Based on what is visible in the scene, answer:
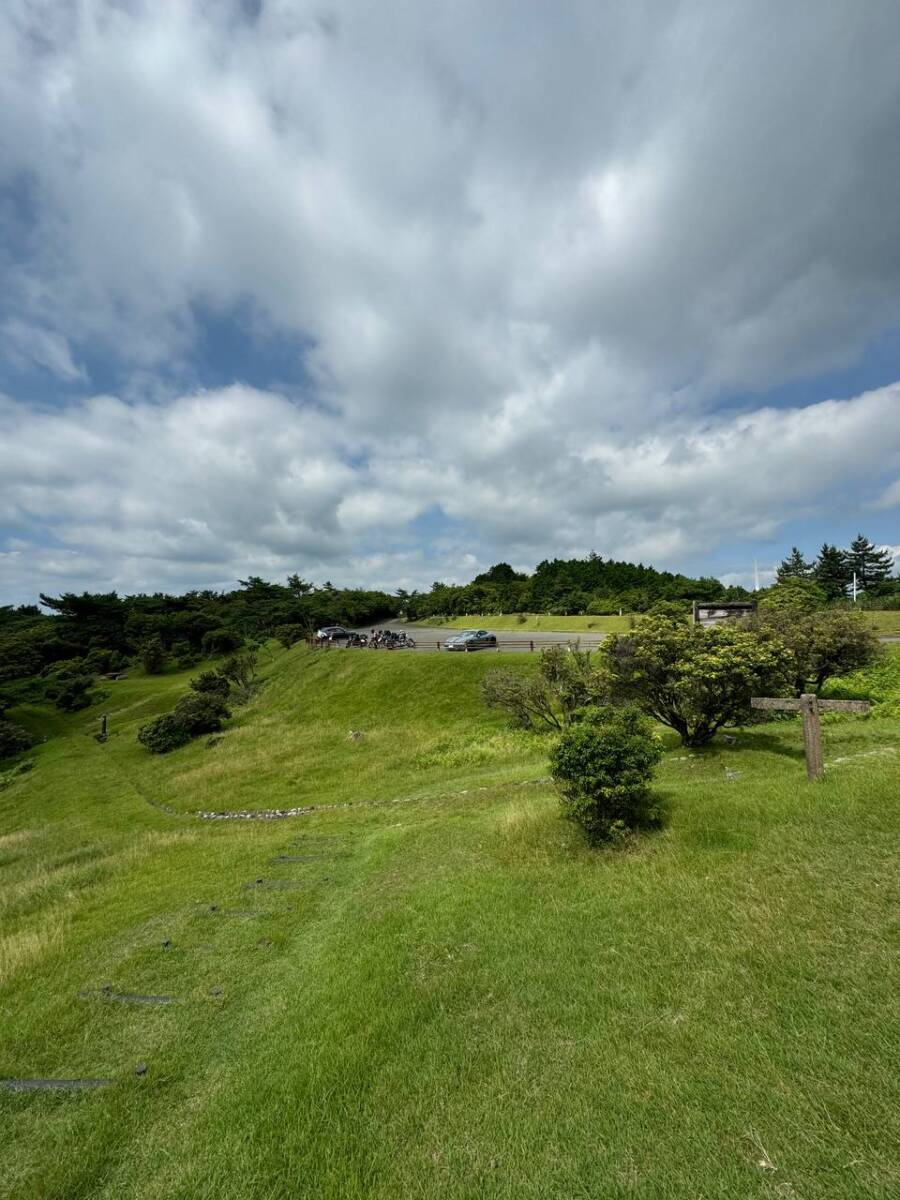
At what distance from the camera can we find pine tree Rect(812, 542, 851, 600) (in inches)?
2790

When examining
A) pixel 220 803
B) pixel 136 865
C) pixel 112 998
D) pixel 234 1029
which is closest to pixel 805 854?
pixel 234 1029

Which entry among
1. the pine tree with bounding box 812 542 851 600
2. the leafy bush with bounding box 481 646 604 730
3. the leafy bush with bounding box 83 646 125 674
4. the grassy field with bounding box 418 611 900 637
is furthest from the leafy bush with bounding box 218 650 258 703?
the pine tree with bounding box 812 542 851 600

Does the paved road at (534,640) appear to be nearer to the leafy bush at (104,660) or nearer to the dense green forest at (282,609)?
the dense green forest at (282,609)

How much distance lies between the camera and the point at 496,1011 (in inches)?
207

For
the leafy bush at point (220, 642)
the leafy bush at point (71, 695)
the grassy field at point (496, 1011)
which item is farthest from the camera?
the leafy bush at point (220, 642)

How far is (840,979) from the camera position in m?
4.77

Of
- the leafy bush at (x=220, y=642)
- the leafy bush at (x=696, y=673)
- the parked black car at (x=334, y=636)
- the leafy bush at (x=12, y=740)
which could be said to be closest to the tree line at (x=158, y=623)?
the leafy bush at (x=220, y=642)

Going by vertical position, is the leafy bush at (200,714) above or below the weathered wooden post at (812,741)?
below

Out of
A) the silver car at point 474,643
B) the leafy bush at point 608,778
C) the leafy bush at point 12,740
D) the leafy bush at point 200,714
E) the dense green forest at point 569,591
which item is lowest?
the leafy bush at point 12,740

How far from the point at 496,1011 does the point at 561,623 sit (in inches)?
2153

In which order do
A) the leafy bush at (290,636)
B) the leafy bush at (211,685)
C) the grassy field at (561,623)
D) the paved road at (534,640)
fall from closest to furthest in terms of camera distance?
the paved road at (534,640) → the grassy field at (561,623) → the leafy bush at (211,685) → the leafy bush at (290,636)

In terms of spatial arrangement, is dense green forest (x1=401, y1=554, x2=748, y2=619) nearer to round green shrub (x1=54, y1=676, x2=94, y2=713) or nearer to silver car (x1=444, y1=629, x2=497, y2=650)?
silver car (x1=444, y1=629, x2=497, y2=650)

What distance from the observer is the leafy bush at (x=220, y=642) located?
238ft

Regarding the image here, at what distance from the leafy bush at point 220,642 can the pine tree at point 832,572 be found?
83.2m
